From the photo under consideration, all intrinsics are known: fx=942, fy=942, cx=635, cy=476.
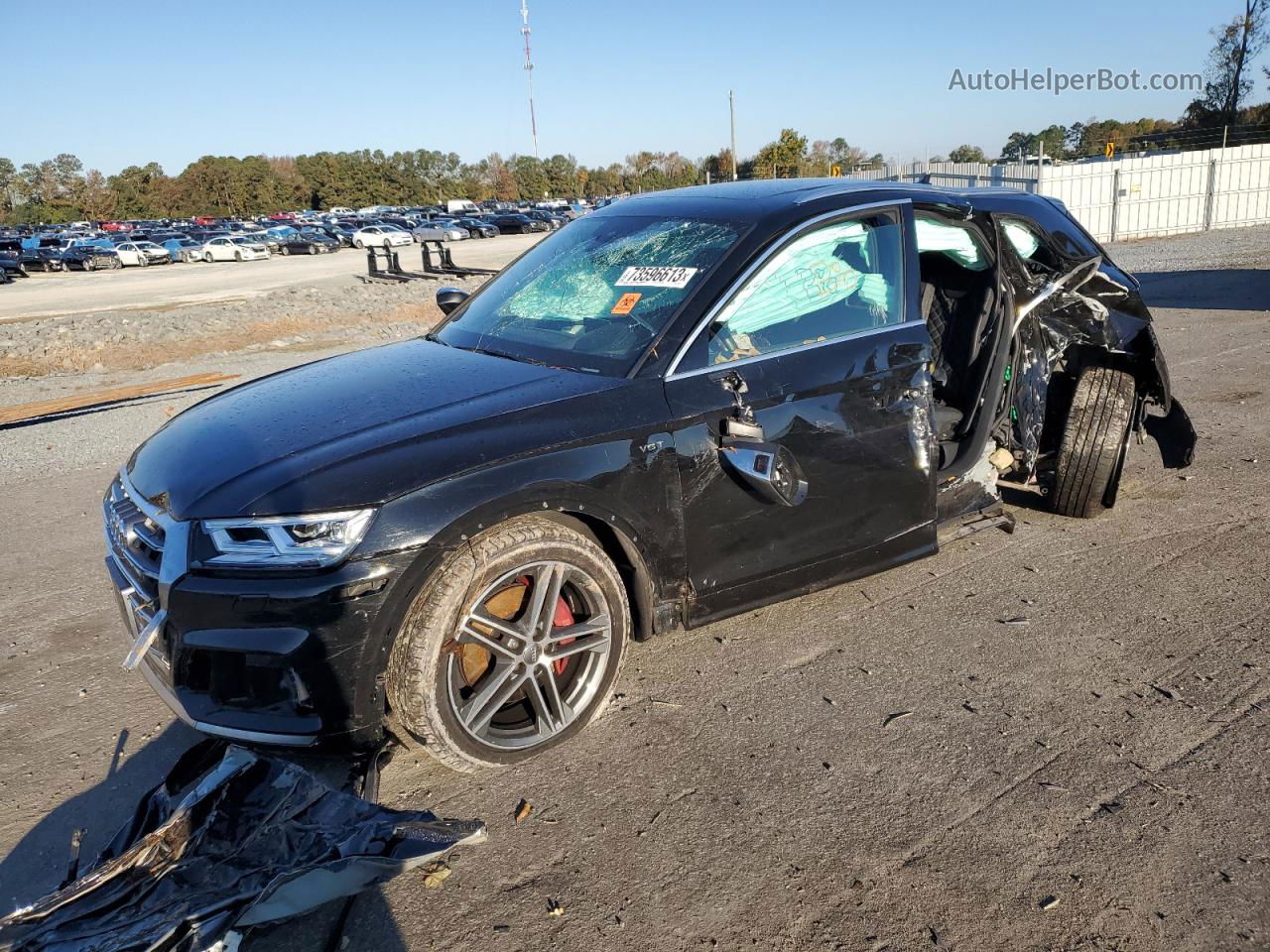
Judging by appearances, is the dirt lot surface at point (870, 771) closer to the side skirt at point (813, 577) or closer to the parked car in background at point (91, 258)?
the side skirt at point (813, 577)

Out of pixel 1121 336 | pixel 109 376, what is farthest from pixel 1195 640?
pixel 109 376

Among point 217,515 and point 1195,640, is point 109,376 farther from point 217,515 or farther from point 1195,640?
point 1195,640

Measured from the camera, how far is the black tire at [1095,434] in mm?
4973

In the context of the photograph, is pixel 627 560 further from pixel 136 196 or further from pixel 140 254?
pixel 136 196

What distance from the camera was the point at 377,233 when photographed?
52.9 m

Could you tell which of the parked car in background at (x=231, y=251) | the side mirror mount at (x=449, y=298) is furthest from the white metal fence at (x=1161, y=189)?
the parked car in background at (x=231, y=251)

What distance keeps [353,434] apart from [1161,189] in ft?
86.4

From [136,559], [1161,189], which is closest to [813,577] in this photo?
[136,559]

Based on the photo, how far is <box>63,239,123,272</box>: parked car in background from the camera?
45.4 m

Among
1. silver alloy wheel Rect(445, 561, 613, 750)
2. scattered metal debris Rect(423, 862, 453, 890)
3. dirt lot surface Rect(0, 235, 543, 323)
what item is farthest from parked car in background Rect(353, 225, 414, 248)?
scattered metal debris Rect(423, 862, 453, 890)

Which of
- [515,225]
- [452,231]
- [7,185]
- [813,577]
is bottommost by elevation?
[813,577]

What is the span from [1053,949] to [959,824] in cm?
50

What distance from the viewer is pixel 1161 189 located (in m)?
23.9

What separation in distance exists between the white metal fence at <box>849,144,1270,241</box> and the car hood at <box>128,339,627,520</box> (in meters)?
22.2
